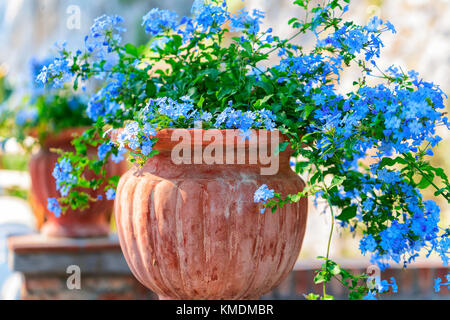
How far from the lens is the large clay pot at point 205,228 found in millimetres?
1345

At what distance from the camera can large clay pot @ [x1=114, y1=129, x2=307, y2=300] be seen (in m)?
1.34

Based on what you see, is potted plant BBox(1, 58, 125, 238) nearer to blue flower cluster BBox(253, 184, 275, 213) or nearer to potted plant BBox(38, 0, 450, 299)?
potted plant BBox(38, 0, 450, 299)

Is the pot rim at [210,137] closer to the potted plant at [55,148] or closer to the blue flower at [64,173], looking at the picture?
the blue flower at [64,173]

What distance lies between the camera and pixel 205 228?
1.34 metres

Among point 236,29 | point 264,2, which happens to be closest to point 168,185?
point 236,29

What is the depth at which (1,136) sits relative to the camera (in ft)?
9.90

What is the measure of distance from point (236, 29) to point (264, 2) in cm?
726

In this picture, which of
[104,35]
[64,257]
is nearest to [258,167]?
[104,35]

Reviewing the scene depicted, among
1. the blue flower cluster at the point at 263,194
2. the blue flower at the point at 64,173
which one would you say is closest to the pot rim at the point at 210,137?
the blue flower cluster at the point at 263,194

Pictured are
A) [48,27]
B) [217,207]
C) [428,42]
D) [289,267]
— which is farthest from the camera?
[48,27]

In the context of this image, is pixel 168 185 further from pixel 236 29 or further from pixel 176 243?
pixel 236 29

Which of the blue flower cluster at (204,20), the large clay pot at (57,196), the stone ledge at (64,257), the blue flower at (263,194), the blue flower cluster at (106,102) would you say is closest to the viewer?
the blue flower at (263,194)

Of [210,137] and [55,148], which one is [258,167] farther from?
[55,148]

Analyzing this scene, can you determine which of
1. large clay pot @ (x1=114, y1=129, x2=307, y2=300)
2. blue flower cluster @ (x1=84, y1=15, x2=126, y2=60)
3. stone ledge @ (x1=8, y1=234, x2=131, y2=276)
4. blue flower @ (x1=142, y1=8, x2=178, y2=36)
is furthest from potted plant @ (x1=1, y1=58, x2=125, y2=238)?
large clay pot @ (x1=114, y1=129, x2=307, y2=300)
